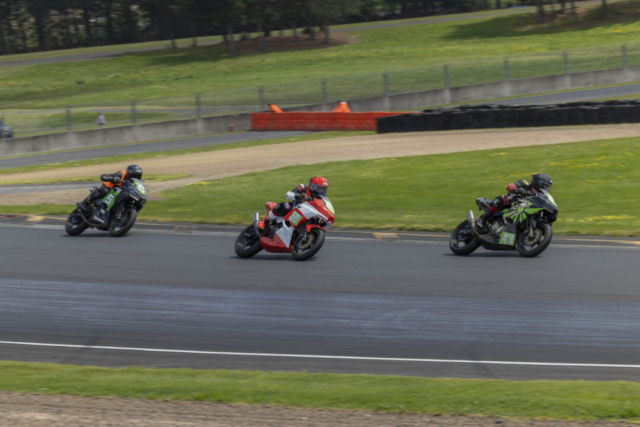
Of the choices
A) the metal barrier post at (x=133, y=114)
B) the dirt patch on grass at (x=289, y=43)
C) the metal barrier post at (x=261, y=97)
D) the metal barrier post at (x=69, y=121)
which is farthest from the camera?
the dirt patch on grass at (x=289, y=43)

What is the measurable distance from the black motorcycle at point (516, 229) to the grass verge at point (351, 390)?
18.2 feet

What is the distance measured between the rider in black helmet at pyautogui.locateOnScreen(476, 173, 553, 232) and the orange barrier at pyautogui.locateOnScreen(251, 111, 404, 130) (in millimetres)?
19251

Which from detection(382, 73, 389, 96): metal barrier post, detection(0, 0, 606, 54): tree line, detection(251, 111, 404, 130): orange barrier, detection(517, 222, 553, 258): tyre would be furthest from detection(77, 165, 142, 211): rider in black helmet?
detection(0, 0, 606, 54): tree line

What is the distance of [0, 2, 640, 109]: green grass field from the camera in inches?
2030

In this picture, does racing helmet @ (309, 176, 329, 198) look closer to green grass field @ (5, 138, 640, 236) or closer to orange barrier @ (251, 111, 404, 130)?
green grass field @ (5, 138, 640, 236)

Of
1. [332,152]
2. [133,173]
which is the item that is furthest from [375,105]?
[133,173]

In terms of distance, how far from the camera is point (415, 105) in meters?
38.6

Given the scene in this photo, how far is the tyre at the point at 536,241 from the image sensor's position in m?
12.4

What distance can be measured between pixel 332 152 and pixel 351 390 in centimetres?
2021

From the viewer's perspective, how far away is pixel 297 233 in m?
13.1

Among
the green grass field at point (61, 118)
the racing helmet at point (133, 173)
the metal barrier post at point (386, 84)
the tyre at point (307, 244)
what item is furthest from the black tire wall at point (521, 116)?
the tyre at point (307, 244)

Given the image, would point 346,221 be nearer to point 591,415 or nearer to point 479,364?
point 479,364

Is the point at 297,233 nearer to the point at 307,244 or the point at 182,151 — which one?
the point at 307,244

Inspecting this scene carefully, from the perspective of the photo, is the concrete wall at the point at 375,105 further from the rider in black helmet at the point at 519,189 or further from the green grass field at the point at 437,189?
the rider in black helmet at the point at 519,189
